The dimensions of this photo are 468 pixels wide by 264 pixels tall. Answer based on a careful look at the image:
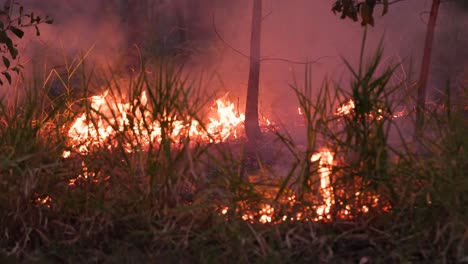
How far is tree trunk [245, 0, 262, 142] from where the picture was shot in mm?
7664

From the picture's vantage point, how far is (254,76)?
25.5 feet

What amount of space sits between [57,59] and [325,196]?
904cm

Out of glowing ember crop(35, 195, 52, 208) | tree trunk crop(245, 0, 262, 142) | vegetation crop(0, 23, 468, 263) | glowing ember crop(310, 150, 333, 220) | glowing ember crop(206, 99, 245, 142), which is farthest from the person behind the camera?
glowing ember crop(206, 99, 245, 142)

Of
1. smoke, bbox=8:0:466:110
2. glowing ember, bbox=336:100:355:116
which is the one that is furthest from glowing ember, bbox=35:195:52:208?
smoke, bbox=8:0:466:110

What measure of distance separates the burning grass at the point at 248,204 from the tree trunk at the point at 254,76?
397 centimetres

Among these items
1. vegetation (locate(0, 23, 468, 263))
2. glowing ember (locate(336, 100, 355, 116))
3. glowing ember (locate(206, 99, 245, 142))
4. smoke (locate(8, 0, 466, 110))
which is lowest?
vegetation (locate(0, 23, 468, 263))

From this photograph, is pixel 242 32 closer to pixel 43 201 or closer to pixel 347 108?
pixel 347 108

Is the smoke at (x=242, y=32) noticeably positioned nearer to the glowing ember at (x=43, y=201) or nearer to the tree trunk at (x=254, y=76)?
the tree trunk at (x=254, y=76)

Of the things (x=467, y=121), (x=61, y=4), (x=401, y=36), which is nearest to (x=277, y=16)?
(x=401, y=36)

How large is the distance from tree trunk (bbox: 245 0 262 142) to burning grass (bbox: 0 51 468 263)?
156 inches

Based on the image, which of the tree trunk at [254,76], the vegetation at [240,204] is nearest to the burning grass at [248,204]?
the vegetation at [240,204]

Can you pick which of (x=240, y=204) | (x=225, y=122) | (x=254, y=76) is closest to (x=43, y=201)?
(x=240, y=204)

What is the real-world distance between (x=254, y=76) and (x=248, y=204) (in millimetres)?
4402

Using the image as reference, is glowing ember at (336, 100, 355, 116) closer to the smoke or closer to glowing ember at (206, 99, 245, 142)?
glowing ember at (206, 99, 245, 142)
